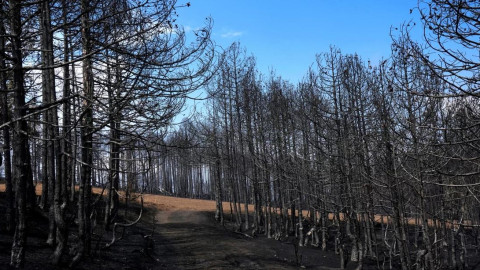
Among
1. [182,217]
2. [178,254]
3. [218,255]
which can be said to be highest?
[178,254]

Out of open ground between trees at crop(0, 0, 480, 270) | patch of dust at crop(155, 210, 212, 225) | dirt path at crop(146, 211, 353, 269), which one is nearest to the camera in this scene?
open ground between trees at crop(0, 0, 480, 270)

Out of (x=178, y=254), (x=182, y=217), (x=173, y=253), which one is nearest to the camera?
(x=178, y=254)

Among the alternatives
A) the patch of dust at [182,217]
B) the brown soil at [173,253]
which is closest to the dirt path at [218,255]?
the brown soil at [173,253]

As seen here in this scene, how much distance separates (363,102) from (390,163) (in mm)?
6392

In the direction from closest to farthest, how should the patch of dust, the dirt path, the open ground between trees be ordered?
the open ground between trees
the dirt path
the patch of dust

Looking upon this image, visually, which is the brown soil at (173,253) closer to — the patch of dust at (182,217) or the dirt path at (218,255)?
the dirt path at (218,255)

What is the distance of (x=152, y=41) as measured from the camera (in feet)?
23.4

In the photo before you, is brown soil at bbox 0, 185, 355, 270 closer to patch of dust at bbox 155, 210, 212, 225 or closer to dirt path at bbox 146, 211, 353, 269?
dirt path at bbox 146, 211, 353, 269

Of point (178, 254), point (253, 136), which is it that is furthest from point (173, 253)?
point (253, 136)

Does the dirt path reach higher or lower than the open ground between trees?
lower

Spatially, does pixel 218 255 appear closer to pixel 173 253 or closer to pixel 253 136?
pixel 173 253

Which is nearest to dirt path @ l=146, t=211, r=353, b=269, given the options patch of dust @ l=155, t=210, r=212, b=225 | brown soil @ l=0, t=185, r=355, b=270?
brown soil @ l=0, t=185, r=355, b=270

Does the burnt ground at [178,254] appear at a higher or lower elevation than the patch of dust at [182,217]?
higher

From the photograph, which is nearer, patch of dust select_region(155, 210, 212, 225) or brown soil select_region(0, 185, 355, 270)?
brown soil select_region(0, 185, 355, 270)
